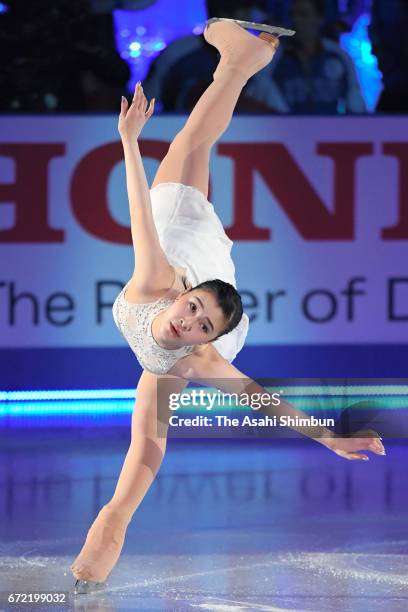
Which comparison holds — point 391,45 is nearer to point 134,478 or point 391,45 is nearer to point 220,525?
point 220,525

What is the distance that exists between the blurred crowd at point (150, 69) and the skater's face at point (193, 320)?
384cm

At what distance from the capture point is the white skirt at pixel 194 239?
4.50 meters

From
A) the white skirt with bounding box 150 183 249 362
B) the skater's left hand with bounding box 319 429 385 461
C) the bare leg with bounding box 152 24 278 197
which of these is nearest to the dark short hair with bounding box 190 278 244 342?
the white skirt with bounding box 150 183 249 362

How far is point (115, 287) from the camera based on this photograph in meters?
7.39

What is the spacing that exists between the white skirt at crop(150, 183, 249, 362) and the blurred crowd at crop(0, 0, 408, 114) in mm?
3064

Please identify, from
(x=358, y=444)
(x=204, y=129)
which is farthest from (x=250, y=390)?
(x=204, y=129)

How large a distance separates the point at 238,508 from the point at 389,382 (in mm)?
2562

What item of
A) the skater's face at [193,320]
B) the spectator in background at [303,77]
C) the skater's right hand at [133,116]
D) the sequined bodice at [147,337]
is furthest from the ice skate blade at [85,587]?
the spectator in background at [303,77]

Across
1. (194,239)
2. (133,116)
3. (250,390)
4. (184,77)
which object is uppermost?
(184,77)

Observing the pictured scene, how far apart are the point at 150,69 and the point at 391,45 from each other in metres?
1.51

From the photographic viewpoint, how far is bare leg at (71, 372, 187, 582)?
4.19 m

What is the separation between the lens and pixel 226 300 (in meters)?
4.04

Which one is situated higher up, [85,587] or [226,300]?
Result: [226,300]

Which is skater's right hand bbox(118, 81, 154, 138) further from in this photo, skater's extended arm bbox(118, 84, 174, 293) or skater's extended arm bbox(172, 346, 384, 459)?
skater's extended arm bbox(172, 346, 384, 459)
